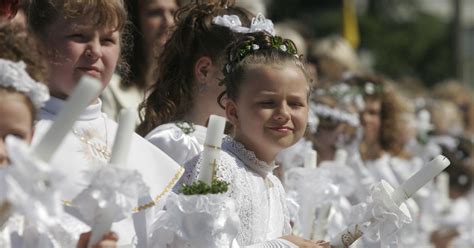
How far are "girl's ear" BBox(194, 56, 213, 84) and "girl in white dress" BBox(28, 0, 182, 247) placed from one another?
909mm

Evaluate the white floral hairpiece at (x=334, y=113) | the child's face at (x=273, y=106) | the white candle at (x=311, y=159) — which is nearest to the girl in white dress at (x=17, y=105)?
the child's face at (x=273, y=106)

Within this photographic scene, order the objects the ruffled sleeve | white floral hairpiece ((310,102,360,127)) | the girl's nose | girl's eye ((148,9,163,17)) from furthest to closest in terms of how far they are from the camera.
Answer: white floral hairpiece ((310,102,360,127)) → girl's eye ((148,9,163,17)) → the ruffled sleeve → the girl's nose

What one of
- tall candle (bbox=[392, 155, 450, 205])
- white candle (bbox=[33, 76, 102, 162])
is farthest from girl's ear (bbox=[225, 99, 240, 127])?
white candle (bbox=[33, 76, 102, 162])

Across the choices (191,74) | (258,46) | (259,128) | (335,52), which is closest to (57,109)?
(259,128)

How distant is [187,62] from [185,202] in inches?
62.4

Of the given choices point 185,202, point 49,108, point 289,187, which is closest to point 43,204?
point 185,202

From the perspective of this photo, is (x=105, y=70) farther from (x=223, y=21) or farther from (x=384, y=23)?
(x=384, y=23)

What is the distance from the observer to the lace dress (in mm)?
4648

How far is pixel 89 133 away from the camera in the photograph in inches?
178

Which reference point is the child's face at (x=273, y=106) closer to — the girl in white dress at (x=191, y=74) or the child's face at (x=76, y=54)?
the child's face at (x=76, y=54)

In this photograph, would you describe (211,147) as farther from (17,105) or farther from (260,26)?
(260,26)

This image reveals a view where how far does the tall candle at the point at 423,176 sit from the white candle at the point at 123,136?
1196 mm

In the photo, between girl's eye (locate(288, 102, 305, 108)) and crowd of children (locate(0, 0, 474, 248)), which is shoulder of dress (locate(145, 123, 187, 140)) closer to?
crowd of children (locate(0, 0, 474, 248))

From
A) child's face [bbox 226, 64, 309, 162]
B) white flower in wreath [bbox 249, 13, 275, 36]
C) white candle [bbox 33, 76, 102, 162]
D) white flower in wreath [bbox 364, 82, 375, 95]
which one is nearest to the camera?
white candle [bbox 33, 76, 102, 162]
